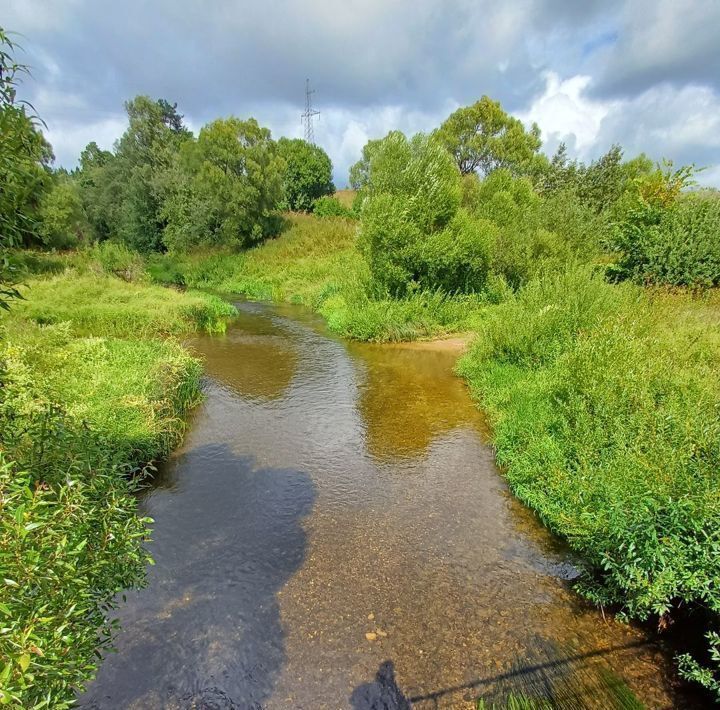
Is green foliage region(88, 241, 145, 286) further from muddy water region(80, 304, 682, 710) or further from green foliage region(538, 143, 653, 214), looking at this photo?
green foliage region(538, 143, 653, 214)

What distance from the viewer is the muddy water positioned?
4.74 m

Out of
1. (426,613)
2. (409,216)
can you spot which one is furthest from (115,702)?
(409,216)

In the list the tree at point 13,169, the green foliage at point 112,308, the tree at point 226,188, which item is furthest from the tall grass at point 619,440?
the tree at point 226,188

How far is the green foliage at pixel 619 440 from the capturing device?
4.65 m

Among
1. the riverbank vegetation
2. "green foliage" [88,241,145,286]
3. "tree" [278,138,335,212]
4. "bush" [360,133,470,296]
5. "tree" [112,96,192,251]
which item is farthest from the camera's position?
"tree" [278,138,335,212]

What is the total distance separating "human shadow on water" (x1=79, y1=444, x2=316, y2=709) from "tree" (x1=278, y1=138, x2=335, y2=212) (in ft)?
158

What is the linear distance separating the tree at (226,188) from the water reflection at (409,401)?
25.0 meters

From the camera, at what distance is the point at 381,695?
4660 mm

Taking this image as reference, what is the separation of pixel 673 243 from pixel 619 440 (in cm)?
1317

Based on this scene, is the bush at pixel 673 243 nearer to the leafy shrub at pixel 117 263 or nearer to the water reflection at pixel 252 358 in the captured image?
the water reflection at pixel 252 358

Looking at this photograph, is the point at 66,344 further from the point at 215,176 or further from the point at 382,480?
the point at 215,176

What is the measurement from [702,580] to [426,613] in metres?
3.12

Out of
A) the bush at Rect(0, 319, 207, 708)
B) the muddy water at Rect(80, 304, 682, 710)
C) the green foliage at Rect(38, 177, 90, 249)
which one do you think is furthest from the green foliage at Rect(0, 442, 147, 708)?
the green foliage at Rect(38, 177, 90, 249)

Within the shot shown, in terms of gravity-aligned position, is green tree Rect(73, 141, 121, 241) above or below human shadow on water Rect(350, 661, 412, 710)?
above
